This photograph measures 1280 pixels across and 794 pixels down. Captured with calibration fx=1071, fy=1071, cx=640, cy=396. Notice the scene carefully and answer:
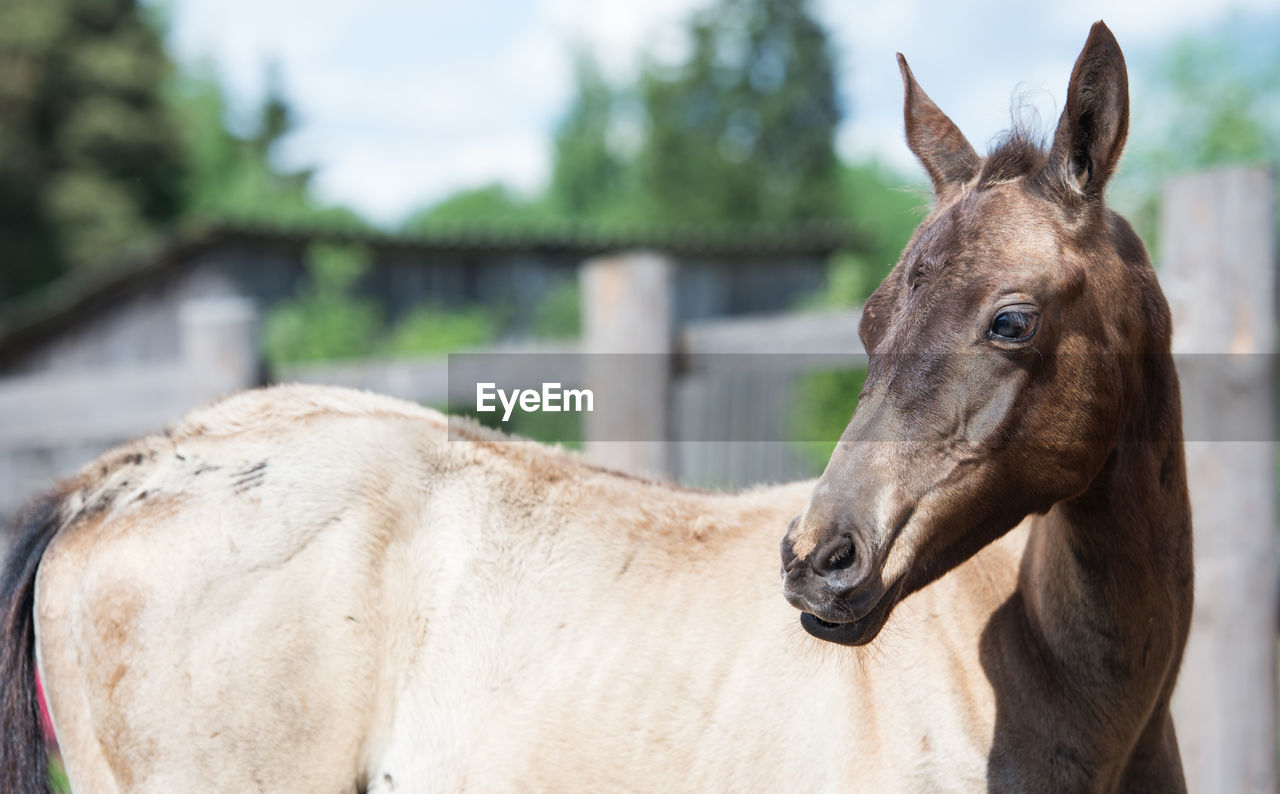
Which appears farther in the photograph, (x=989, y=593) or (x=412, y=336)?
(x=412, y=336)

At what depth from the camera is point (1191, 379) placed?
153 inches

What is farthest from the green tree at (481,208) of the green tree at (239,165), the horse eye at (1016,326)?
the horse eye at (1016,326)

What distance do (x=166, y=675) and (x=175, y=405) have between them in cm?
332

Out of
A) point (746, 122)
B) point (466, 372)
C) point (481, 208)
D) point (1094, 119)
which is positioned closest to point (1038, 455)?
point (1094, 119)

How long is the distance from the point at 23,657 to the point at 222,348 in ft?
9.20

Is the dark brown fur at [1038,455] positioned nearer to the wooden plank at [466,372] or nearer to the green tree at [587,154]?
the wooden plank at [466,372]

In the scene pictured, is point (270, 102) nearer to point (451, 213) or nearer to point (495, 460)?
point (451, 213)

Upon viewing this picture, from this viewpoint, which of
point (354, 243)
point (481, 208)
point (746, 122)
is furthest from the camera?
point (481, 208)

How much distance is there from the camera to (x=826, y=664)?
8.25ft

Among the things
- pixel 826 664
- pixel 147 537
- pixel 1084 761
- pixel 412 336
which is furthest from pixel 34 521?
pixel 412 336

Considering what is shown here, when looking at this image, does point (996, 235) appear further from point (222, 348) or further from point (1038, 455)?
point (222, 348)

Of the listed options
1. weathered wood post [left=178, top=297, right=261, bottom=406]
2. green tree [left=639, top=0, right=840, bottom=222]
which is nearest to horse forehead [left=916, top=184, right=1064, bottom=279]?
weathered wood post [left=178, top=297, right=261, bottom=406]

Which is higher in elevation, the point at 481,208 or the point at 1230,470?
the point at 1230,470

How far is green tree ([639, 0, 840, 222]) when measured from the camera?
31.1 meters
